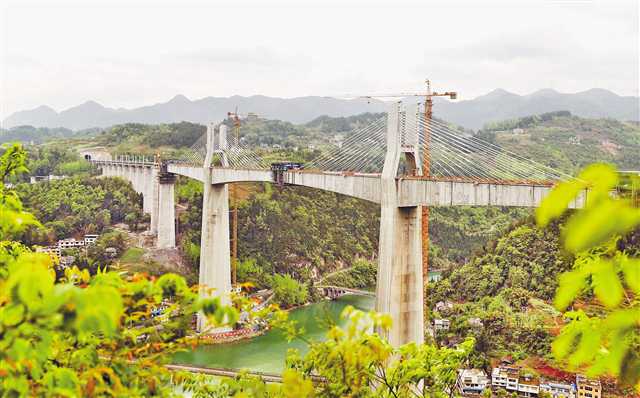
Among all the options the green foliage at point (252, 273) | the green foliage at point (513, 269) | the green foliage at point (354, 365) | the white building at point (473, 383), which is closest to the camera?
the green foliage at point (354, 365)

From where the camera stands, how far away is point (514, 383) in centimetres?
1470

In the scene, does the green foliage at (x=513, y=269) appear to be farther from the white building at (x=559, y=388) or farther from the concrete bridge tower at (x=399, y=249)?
the concrete bridge tower at (x=399, y=249)

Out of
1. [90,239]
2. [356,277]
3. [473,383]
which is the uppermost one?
[90,239]

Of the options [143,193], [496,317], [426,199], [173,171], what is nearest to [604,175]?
[426,199]

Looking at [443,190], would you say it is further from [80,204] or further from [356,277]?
[356,277]

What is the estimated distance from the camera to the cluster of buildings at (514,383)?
13828 millimetres

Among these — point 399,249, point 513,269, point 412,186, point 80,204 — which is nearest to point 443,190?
point 412,186

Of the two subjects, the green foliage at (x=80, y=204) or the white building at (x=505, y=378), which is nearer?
the white building at (x=505, y=378)

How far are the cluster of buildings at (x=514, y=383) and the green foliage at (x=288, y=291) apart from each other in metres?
15.4

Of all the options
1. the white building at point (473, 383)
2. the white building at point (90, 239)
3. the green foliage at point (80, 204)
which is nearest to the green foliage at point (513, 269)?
the white building at point (473, 383)

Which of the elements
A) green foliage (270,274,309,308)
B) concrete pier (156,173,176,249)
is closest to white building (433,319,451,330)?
green foliage (270,274,309,308)

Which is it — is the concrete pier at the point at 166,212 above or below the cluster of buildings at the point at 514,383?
above

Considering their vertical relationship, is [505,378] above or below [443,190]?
below

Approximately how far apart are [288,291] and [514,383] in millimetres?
17296
